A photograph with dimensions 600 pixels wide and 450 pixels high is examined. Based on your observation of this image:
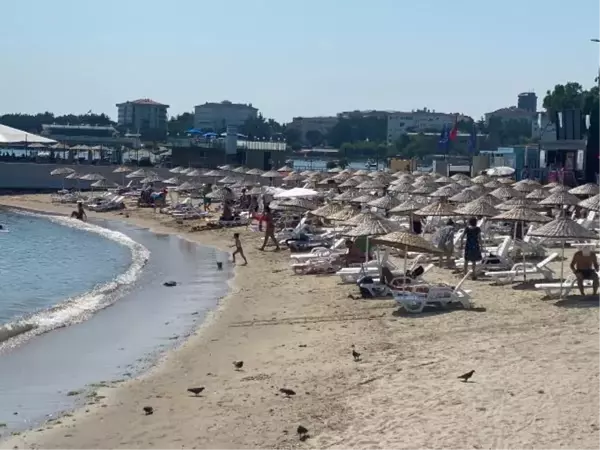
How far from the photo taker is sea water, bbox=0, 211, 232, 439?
13133 millimetres

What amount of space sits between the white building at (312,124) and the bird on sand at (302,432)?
158 m

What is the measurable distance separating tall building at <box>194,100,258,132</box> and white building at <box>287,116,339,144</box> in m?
7.87

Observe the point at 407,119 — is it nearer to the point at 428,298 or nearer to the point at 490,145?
the point at 490,145

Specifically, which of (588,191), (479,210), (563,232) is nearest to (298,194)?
(588,191)

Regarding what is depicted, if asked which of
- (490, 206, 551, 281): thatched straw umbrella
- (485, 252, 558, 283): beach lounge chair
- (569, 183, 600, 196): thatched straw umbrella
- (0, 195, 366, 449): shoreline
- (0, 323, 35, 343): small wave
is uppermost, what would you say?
(569, 183, 600, 196): thatched straw umbrella

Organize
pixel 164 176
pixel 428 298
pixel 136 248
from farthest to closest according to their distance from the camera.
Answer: pixel 164 176 → pixel 136 248 → pixel 428 298

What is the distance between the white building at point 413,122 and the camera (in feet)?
511

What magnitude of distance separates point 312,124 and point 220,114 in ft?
53.7

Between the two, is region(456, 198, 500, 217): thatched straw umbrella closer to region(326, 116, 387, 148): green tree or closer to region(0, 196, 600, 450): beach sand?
region(0, 196, 600, 450): beach sand

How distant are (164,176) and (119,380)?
4703 cm

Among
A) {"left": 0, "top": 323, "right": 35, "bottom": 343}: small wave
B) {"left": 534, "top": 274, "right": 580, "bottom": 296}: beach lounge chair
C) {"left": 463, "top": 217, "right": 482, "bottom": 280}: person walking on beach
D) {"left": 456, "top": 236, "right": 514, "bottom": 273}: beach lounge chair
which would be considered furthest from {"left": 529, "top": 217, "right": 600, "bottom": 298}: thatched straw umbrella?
{"left": 0, "top": 323, "right": 35, "bottom": 343}: small wave

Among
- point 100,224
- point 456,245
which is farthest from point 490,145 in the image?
point 456,245

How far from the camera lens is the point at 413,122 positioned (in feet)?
525

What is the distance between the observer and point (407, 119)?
534 feet
